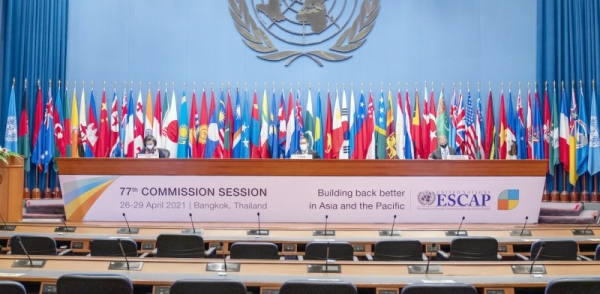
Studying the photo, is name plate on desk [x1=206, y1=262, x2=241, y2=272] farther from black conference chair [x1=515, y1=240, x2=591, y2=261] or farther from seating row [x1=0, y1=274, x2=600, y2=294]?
black conference chair [x1=515, y1=240, x2=591, y2=261]

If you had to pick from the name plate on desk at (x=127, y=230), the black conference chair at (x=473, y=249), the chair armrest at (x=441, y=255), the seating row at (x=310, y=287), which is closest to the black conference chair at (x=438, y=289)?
the seating row at (x=310, y=287)

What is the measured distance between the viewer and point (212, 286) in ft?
10.1

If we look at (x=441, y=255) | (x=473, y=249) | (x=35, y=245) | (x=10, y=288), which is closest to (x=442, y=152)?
(x=441, y=255)

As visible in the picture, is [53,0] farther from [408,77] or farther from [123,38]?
[408,77]

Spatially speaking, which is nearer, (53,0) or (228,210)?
(228,210)

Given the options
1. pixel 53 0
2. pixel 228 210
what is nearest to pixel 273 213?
pixel 228 210

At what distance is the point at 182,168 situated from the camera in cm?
690

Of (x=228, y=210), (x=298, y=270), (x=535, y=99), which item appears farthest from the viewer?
(x=535, y=99)

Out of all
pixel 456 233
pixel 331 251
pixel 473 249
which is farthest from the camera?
pixel 456 233

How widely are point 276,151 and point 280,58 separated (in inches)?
68.7

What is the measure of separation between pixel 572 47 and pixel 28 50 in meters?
9.48

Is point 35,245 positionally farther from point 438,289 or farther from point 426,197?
point 426,197

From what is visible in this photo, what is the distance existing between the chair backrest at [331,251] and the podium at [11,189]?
3536 mm

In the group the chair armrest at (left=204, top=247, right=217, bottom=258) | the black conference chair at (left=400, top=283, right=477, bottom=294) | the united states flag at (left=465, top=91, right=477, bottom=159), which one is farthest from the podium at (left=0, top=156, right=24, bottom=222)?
the united states flag at (left=465, top=91, right=477, bottom=159)
